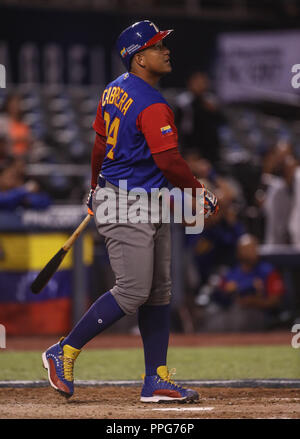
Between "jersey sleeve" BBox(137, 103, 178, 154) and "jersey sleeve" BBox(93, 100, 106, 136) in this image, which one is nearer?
"jersey sleeve" BBox(137, 103, 178, 154)

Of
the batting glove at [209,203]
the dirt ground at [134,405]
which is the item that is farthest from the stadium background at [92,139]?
the batting glove at [209,203]

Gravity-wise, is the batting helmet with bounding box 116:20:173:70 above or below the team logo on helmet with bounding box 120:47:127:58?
above

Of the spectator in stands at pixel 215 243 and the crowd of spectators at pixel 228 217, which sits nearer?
the crowd of spectators at pixel 228 217

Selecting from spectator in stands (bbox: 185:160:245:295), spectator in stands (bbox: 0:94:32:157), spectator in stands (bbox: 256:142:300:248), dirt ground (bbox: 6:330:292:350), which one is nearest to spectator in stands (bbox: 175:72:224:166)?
spectator in stands (bbox: 256:142:300:248)

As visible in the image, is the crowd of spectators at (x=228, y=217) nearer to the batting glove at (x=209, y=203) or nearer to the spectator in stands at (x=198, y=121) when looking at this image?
the spectator in stands at (x=198, y=121)

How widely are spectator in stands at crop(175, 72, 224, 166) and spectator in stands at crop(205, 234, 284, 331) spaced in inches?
67.1

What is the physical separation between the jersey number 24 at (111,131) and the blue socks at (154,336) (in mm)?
864

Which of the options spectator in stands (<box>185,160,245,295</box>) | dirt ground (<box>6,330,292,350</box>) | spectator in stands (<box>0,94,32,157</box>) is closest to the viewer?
dirt ground (<box>6,330,292,350</box>)

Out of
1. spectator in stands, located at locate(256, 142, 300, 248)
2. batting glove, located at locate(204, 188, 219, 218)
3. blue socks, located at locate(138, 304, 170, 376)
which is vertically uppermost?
batting glove, located at locate(204, 188, 219, 218)

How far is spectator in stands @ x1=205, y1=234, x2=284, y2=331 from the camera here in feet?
29.3

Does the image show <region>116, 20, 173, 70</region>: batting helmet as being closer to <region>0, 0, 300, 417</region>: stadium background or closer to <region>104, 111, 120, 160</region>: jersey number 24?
<region>104, 111, 120, 160</region>: jersey number 24

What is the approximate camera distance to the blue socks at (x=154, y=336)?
4766 millimetres

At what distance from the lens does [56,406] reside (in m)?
4.54

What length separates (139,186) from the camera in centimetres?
462
